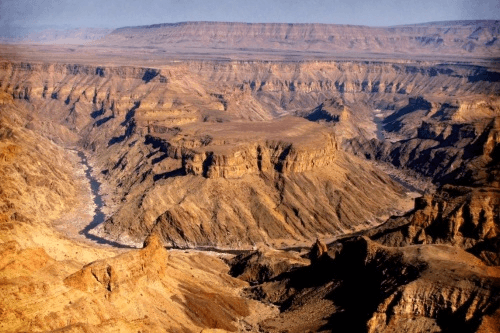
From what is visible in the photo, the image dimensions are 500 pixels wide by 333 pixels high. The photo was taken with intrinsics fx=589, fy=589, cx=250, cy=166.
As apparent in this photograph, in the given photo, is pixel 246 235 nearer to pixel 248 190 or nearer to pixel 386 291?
pixel 248 190

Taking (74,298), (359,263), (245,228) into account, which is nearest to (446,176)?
(245,228)

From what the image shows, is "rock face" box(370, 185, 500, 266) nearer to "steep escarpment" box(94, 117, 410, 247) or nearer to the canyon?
the canyon

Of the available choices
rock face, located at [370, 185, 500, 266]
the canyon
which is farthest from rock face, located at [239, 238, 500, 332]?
rock face, located at [370, 185, 500, 266]

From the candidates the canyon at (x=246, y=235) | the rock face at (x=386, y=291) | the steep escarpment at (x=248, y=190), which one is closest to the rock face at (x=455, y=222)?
the canyon at (x=246, y=235)

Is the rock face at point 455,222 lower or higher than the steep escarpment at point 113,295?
higher

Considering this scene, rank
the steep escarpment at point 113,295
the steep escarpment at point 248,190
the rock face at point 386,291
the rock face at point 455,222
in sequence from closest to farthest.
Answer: the steep escarpment at point 113,295 → the rock face at point 386,291 → the rock face at point 455,222 → the steep escarpment at point 248,190

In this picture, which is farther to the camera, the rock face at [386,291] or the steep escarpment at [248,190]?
the steep escarpment at [248,190]

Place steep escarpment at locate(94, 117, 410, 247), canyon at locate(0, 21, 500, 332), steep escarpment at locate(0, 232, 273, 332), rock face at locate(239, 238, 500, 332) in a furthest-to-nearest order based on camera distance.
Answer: steep escarpment at locate(94, 117, 410, 247) < canyon at locate(0, 21, 500, 332) < rock face at locate(239, 238, 500, 332) < steep escarpment at locate(0, 232, 273, 332)

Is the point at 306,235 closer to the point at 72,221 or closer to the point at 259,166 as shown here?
the point at 259,166

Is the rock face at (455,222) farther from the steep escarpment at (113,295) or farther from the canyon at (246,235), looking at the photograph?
the steep escarpment at (113,295)

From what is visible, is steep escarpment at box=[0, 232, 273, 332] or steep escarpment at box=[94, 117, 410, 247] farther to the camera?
steep escarpment at box=[94, 117, 410, 247]

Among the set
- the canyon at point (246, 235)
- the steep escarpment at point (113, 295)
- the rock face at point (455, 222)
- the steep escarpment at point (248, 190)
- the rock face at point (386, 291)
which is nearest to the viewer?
the steep escarpment at point (113, 295)
